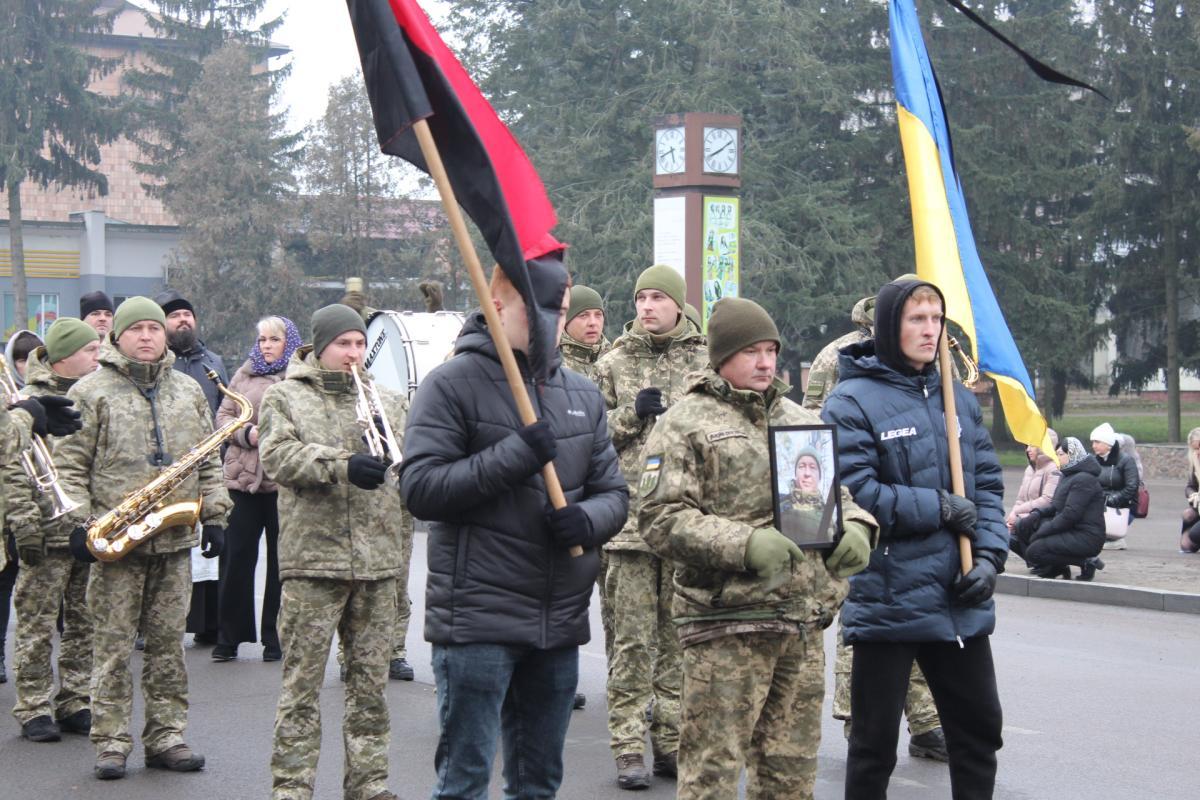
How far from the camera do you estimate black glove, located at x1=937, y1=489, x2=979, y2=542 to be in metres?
5.35

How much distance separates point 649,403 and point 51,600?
3.45 metres

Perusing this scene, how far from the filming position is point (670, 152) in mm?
23734

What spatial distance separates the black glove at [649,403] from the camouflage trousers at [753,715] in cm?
199

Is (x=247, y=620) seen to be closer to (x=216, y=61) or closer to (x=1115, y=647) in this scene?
(x=1115, y=647)

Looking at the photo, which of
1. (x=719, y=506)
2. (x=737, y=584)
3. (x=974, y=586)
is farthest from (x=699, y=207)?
(x=737, y=584)

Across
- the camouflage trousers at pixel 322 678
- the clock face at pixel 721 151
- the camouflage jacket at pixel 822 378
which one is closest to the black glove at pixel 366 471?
the camouflage trousers at pixel 322 678

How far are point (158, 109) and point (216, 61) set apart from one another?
7.19 m

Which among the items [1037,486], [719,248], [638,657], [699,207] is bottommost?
[638,657]

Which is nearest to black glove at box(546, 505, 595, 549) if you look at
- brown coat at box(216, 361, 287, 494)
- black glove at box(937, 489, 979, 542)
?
black glove at box(937, 489, 979, 542)

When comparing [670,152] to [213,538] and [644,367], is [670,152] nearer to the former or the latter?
[644,367]

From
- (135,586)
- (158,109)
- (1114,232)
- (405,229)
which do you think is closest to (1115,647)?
(135,586)

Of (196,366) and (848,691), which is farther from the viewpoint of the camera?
(196,366)

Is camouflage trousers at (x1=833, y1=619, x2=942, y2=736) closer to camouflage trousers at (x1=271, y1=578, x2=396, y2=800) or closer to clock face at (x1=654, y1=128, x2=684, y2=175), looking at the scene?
camouflage trousers at (x1=271, y1=578, x2=396, y2=800)

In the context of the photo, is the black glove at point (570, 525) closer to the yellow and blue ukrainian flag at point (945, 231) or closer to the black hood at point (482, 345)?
the black hood at point (482, 345)
